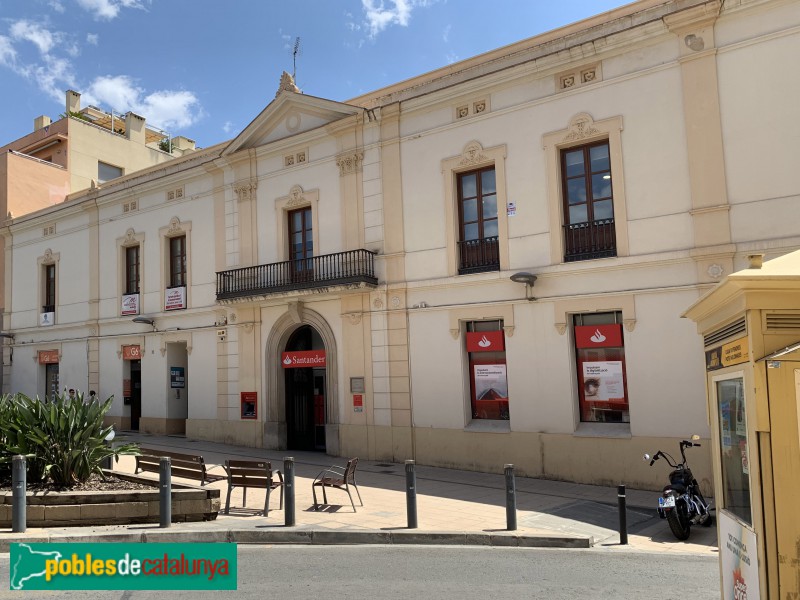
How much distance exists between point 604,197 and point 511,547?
7727 millimetres

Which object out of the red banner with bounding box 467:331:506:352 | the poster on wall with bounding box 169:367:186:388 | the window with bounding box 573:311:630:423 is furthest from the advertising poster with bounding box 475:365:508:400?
the poster on wall with bounding box 169:367:186:388

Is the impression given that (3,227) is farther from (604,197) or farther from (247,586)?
(247,586)

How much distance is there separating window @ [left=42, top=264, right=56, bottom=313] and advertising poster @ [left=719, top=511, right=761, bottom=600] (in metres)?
26.0

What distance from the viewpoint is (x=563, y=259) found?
47.2 feet

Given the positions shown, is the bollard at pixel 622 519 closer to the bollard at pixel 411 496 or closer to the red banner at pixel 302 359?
the bollard at pixel 411 496

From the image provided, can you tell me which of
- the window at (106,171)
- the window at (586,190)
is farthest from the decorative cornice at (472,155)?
the window at (106,171)

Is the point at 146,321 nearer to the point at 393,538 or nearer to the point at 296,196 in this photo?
the point at 296,196

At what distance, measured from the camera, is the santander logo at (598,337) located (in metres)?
13.9

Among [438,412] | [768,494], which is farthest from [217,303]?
[768,494]

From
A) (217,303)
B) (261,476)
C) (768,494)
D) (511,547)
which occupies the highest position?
(217,303)

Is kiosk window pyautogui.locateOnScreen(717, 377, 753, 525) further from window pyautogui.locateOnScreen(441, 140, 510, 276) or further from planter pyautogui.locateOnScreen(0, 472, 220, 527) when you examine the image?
window pyautogui.locateOnScreen(441, 140, 510, 276)

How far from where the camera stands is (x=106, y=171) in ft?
109

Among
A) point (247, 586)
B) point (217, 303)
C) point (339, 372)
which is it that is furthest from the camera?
point (217, 303)

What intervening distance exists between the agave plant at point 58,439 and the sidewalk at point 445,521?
111 cm
